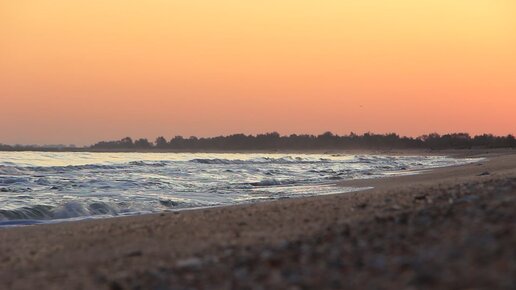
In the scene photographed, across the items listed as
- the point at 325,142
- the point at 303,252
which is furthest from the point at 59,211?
the point at 325,142

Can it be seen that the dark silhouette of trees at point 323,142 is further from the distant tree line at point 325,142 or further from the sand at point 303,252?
the sand at point 303,252

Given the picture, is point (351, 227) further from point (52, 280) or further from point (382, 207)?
point (52, 280)

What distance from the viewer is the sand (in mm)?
3738

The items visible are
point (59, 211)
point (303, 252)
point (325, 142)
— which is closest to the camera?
point (303, 252)

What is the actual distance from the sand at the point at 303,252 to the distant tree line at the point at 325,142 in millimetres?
88180

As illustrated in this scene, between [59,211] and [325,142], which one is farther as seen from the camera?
[325,142]

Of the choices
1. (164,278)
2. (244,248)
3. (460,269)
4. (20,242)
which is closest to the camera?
(460,269)

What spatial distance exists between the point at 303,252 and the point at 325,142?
390ft

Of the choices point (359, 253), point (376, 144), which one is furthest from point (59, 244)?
point (376, 144)

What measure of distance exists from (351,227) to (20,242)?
434 centimetres

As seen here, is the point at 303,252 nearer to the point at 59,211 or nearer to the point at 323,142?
the point at 59,211

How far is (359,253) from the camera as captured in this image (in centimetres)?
441

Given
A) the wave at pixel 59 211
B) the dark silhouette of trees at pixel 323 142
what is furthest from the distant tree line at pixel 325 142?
the wave at pixel 59 211

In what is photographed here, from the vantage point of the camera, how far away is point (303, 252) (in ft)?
15.4
